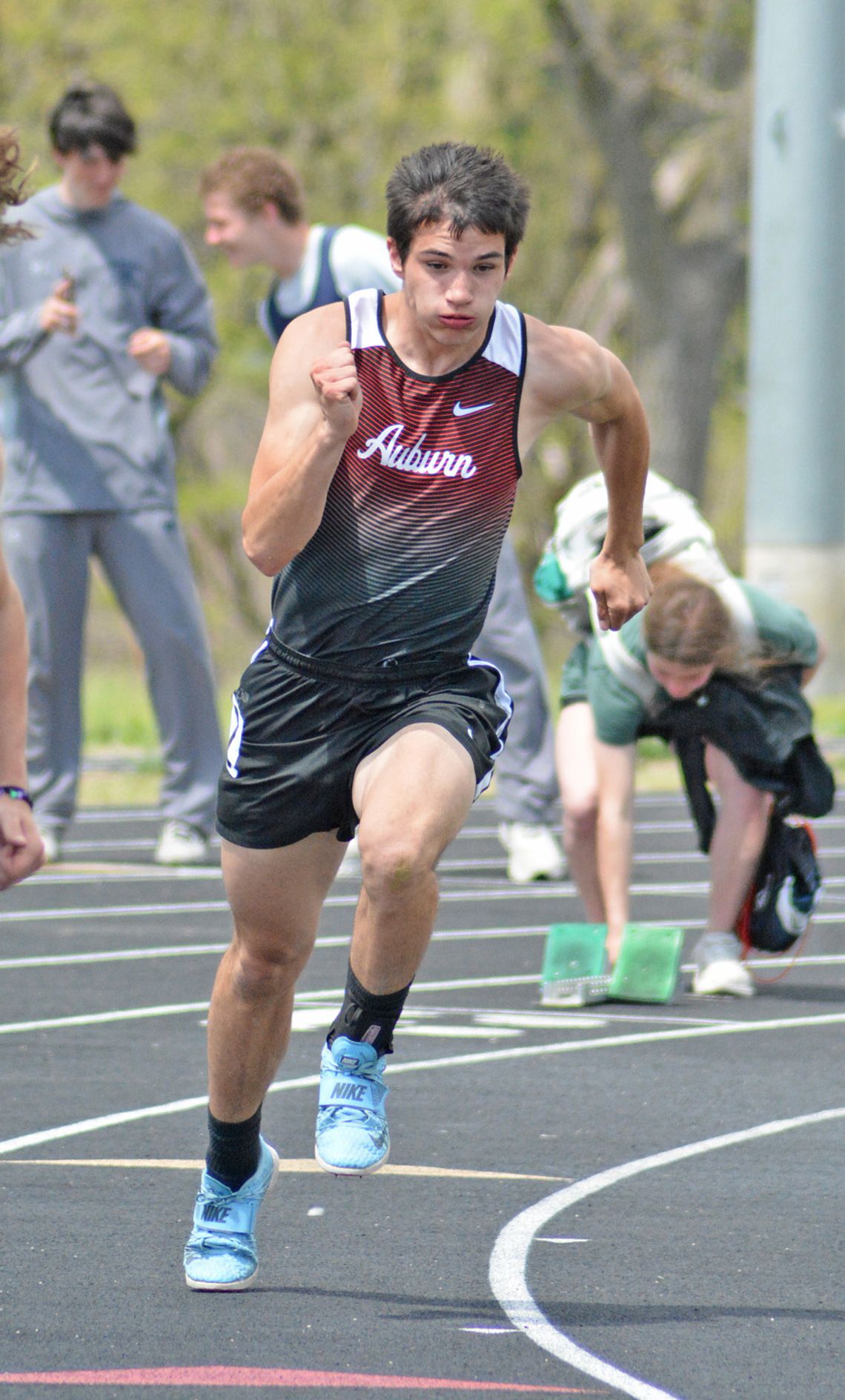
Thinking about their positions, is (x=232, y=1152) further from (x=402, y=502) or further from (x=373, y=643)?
(x=402, y=502)

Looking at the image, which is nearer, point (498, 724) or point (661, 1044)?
point (498, 724)

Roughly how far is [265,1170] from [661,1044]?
2.18 metres

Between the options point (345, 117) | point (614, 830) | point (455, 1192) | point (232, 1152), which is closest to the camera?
point (232, 1152)

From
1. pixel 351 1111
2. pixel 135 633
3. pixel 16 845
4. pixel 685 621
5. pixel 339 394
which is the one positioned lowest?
pixel 135 633

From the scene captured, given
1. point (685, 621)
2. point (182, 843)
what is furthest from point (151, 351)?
point (685, 621)

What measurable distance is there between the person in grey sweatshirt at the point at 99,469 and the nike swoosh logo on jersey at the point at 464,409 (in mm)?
4908

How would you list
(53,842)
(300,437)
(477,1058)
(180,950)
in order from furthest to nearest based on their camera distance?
(53,842)
(180,950)
(477,1058)
(300,437)

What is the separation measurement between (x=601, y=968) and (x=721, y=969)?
373 millimetres

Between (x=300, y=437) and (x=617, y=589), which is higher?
(x=300, y=437)

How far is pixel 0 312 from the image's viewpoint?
358 inches

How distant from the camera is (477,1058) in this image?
20.1 ft

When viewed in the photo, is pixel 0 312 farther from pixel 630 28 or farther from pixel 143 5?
pixel 143 5

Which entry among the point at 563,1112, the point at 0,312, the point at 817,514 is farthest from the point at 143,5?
the point at 563,1112

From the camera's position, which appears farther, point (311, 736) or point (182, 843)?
point (182, 843)
